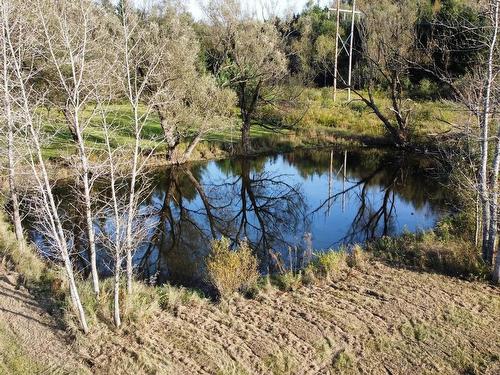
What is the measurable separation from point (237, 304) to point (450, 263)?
4.52m

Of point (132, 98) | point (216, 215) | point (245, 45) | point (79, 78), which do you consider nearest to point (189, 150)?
point (245, 45)

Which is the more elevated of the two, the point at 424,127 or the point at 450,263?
the point at 424,127

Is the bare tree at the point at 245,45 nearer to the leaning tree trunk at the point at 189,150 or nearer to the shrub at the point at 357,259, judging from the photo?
the leaning tree trunk at the point at 189,150

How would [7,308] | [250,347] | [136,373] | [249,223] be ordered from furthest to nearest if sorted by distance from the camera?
[249,223], [7,308], [250,347], [136,373]

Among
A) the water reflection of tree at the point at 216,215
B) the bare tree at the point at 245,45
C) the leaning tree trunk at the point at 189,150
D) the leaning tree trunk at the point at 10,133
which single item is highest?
the bare tree at the point at 245,45

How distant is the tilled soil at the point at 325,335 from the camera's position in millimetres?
6805

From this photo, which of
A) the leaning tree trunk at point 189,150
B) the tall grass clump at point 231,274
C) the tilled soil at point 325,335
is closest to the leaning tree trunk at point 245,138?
the leaning tree trunk at point 189,150

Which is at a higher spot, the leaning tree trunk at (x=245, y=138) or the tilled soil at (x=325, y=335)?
the leaning tree trunk at (x=245, y=138)

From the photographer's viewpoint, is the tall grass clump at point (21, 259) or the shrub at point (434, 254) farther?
the shrub at point (434, 254)

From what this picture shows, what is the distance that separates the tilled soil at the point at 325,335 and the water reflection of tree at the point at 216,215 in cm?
285

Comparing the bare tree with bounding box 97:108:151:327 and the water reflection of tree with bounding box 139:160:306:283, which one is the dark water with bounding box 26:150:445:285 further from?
the bare tree with bounding box 97:108:151:327

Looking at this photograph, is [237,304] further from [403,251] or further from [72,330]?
[403,251]

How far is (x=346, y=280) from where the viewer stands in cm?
958

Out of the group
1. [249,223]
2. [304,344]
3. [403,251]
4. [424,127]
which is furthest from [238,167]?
[304,344]
